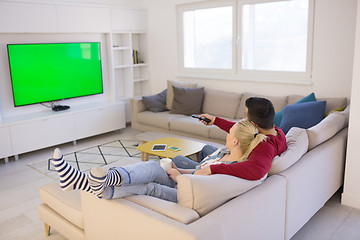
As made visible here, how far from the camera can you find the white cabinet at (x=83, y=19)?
517 cm

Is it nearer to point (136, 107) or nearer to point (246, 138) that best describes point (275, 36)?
point (136, 107)

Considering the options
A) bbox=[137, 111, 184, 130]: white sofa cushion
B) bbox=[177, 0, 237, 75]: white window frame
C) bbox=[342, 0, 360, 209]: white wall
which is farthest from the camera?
bbox=[177, 0, 237, 75]: white window frame

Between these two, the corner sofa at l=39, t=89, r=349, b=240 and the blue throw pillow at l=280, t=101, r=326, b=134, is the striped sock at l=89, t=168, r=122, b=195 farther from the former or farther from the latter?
the blue throw pillow at l=280, t=101, r=326, b=134

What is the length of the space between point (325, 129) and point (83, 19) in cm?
396

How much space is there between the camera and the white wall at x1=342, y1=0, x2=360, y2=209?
116 inches

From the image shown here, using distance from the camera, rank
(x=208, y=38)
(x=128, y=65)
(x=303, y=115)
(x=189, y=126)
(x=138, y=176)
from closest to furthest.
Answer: (x=138, y=176), (x=303, y=115), (x=189, y=126), (x=208, y=38), (x=128, y=65)

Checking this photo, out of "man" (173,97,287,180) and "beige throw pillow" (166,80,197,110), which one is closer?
"man" (173,97,287,180)

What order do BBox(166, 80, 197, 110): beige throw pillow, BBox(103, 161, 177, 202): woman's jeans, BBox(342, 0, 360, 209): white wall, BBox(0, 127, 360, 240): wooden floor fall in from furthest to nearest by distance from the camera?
BBox(166, 80, 197, 110): beige throw pillow
BBox(342, 0, 360, 209): white wall
BBox(0, 127, 360, 240): wooden floor
BBox(103, 161, 177, 202): woman's jeans

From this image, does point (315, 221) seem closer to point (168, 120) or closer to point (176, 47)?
point (168, 120)

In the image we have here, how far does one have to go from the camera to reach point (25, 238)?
2.87 m

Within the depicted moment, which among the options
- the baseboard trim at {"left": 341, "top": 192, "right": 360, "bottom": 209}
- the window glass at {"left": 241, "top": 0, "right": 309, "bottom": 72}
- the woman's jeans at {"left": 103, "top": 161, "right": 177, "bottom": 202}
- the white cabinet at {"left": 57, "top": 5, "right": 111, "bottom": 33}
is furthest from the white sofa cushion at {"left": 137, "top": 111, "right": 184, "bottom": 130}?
the woman's jeans at {"left": 103, "top": 161, "right": 177, "bottom": 202}

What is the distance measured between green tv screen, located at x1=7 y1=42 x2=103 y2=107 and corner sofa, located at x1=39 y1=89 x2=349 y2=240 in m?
Result: 2.64

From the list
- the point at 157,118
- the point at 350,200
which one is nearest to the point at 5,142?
the point at 157,118

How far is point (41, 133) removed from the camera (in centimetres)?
495
